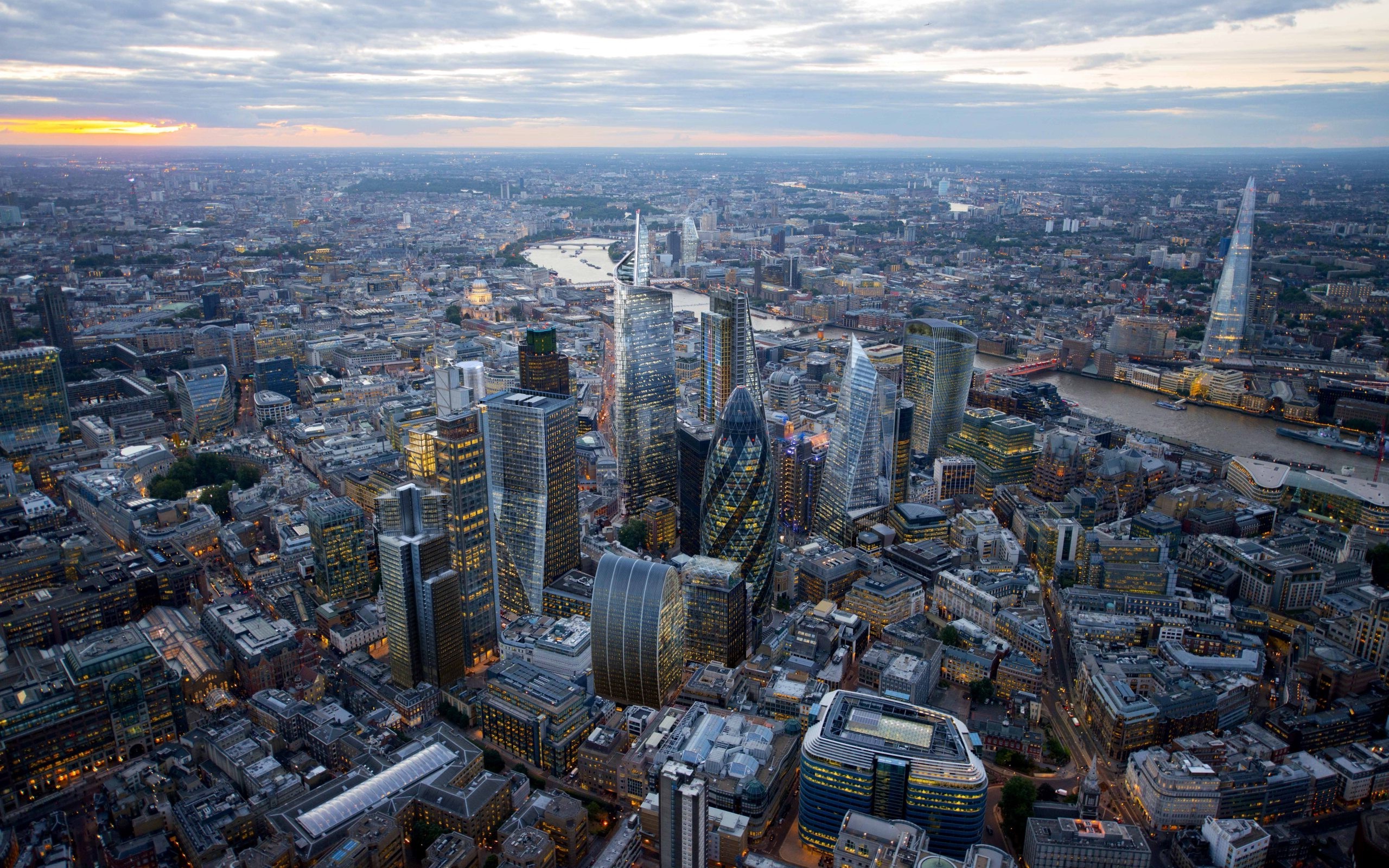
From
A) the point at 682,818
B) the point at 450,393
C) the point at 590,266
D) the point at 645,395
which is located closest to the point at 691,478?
the point at 645,395

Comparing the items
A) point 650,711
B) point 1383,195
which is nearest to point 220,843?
point 650,711

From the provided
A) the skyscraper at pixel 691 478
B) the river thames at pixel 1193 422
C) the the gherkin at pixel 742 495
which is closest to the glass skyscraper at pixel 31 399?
the river thames at pixel 1193 422

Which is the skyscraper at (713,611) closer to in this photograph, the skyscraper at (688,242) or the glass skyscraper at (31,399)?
the glass skyscraper at (31,399)

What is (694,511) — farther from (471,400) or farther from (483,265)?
(483,265)

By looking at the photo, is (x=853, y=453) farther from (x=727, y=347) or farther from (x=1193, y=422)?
(x=1193, y=422)

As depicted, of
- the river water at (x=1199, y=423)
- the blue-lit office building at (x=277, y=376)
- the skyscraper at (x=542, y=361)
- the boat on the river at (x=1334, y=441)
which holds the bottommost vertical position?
the river water at (x=1199, y=423)

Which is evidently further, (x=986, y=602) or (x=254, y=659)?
(x=986, y=602)
